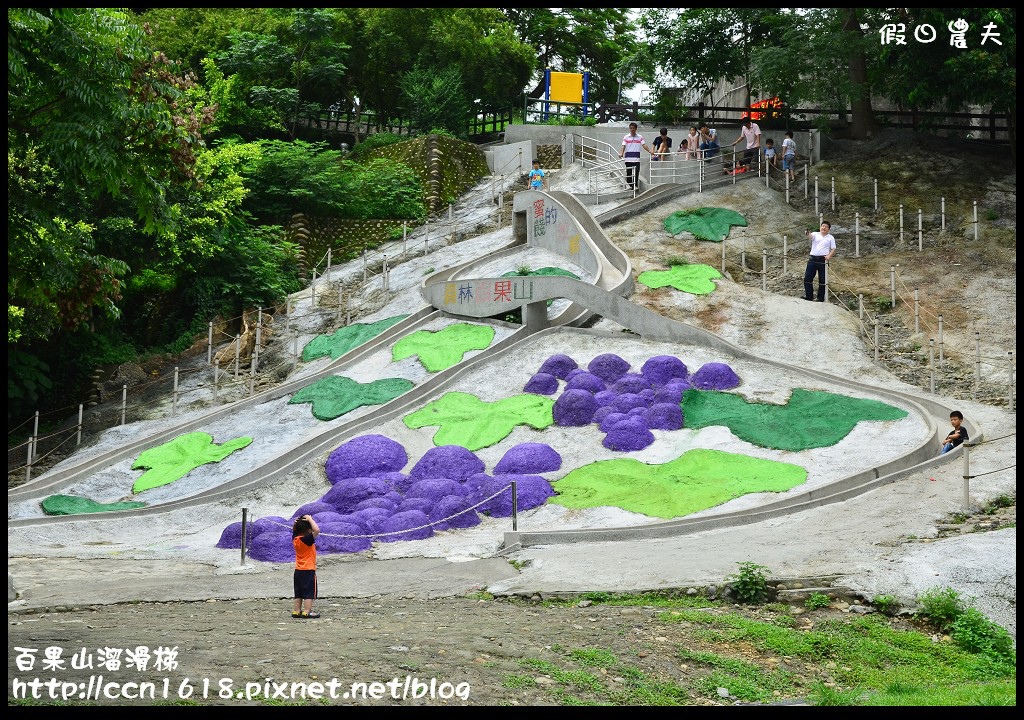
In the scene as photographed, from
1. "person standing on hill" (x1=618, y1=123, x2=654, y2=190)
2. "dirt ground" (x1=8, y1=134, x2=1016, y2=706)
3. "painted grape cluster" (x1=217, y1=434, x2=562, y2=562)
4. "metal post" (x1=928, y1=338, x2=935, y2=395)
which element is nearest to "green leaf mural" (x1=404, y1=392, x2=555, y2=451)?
"painted grape cluster" (x1=217, y1=434, x2=562, y2=562)

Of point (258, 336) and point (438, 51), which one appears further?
point (438, 51)

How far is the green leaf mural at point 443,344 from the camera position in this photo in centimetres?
2267

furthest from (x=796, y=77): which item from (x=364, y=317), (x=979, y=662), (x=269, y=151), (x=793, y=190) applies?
(x=979, y=662)

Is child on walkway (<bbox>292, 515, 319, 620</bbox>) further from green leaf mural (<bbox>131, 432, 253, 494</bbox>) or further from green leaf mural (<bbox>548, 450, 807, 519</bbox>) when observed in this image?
green leaf mural (<bbox>131, 432, 253, 494</bbox>)

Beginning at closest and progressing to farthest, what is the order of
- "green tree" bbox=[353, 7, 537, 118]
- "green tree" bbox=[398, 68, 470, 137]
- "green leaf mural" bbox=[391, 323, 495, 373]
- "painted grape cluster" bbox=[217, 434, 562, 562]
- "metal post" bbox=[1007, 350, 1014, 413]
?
"painted grape cluster" bbox=[217, 434, 562, 562], "metal post" bbox=[1007, 350, 1014, 413], "green leaf mural" bbox=[391, 323, 495, 373], "green tree" bbox=[398, 68, 470, 137], "green tree" bbox=[353, 7, 537, 118]

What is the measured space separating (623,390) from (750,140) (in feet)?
48.6

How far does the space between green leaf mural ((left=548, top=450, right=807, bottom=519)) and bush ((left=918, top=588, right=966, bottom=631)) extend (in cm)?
481

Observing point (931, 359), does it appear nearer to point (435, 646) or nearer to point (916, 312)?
point (916, 312)

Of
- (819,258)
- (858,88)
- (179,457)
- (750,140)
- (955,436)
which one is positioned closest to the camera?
(955,436)

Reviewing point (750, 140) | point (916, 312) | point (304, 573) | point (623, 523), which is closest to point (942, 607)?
point (623, 523)

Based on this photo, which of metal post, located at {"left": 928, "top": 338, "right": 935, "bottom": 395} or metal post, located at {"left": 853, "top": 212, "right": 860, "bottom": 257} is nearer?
metal post, located at {"left": 928, "top": 338, "right": 935, "bottom": 395}

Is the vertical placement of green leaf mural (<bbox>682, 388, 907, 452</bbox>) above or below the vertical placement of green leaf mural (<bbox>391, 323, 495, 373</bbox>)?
below

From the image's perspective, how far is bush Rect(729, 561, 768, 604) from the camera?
36.7 ft

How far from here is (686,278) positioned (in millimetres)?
24688
